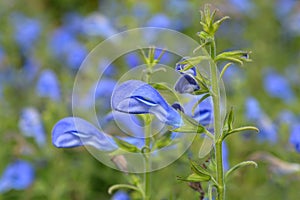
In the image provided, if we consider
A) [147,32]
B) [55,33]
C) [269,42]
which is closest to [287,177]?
[147,32]

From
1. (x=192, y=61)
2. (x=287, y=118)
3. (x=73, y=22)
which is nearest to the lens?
(x=192, y=61)

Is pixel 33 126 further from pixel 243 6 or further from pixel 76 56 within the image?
pixel 243 6

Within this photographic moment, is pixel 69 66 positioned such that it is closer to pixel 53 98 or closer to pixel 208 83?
pixel 53 98

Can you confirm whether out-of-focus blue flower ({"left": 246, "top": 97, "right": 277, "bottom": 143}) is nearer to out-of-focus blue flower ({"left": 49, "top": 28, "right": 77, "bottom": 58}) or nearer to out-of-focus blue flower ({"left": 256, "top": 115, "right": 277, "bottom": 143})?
out-of-focus blue flower ({"left": 256, "top": 115, "right": 277, "bottom": 143})

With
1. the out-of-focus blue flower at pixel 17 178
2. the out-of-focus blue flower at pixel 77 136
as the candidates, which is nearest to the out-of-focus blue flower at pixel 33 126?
the out-of-focus blue flower at pixel 17 178

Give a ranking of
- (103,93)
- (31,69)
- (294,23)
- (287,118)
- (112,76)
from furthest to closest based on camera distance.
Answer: (294,23), (31,69), (112,76), (103,93), (287,118)

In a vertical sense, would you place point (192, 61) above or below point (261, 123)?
below

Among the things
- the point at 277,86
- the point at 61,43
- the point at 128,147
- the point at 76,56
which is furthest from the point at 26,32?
the point at 128,147

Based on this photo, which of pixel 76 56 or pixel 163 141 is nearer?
pixel 163 141
